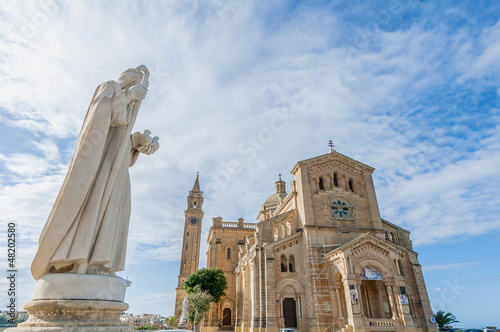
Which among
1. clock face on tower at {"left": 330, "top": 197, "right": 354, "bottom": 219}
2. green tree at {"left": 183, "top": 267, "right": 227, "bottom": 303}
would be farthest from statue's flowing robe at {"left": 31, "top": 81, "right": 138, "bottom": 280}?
green tree at {"left": 183, "top": 267, "right": 227, "bottom": 303}

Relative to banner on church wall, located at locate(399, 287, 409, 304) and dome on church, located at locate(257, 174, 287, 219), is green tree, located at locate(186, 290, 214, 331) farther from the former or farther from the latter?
banner on church wall, located at locate(399, 287, 409, 304)

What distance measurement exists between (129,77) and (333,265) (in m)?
23.9

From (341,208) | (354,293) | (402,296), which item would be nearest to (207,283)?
(341,208)

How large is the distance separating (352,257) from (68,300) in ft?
75.9

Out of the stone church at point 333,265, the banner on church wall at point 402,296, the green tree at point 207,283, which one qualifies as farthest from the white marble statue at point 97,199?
the green tree at point 207,283

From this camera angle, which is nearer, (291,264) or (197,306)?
(291,264)

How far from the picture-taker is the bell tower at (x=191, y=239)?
51.5m

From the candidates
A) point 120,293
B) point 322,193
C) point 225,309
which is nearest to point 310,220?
point 322,193

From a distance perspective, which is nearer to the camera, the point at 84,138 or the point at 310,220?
the point at 84,138

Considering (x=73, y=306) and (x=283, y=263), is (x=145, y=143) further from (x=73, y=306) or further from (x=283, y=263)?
(x=283, y=263)

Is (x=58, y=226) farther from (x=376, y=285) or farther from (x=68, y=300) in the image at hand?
(x=376, y=285)

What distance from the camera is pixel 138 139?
4.75m

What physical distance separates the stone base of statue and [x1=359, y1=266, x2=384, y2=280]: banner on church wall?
22808 millimetres

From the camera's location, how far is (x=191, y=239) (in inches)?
2115
